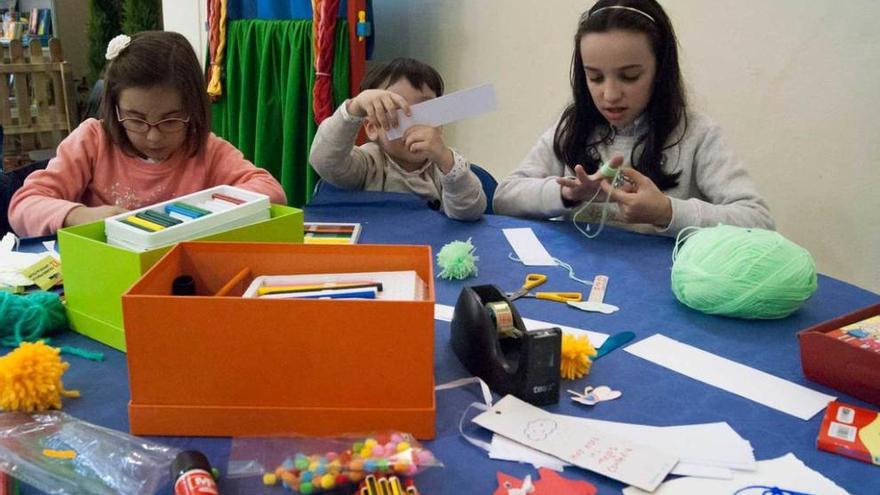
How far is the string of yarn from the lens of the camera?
769 millimetres

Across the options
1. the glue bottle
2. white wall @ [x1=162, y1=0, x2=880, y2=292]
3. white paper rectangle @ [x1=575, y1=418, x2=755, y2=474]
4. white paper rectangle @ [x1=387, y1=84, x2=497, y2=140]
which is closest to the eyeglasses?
white paper rectangle @ [x1=387, y1=84, x2=497, y2=140]

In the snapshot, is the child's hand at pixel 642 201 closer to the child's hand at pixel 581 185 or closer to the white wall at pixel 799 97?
the child's hand at pixel 581 185

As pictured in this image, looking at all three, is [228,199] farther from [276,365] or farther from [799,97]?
[799,97]

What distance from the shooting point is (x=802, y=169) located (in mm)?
1758

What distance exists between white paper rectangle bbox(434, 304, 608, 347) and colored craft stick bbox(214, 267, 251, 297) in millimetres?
229

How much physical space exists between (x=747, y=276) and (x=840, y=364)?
0.20 m

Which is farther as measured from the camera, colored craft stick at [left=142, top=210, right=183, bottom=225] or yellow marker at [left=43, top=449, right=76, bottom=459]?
colored craft stick at [left=142, top=210, right=183, bottom=225]

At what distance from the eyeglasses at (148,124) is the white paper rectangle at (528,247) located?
2.14ft

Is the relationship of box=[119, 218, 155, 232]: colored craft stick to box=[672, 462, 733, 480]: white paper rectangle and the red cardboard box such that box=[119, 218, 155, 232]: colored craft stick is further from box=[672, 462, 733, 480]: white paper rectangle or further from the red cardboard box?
the red cardboard box

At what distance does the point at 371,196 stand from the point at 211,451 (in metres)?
0.91

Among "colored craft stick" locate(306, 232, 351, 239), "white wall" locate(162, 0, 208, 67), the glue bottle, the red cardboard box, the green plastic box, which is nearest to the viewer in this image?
the glue bottle

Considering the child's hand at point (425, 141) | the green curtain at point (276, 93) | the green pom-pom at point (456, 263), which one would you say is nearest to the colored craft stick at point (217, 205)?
the green pom-pom at point (456, 263)

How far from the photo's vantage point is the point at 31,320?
79 cm

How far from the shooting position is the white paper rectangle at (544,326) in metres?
0.84
